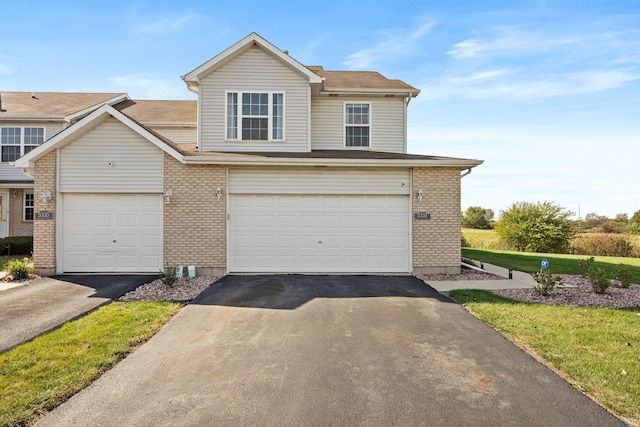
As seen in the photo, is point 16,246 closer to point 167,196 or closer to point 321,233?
point 167,196

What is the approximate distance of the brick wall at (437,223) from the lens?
35.3 ft

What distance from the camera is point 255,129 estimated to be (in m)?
12.0

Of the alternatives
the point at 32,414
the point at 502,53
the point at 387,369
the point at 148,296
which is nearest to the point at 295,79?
the point at 502,53

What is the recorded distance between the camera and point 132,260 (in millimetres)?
10586

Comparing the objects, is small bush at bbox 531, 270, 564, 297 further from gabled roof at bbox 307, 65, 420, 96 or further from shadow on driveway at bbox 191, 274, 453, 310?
gabled roof at bbox 307, 65, 420, 96

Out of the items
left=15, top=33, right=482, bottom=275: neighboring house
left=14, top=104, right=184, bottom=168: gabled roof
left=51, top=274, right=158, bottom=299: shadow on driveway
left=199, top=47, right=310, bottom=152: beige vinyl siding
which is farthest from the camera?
left=199, top=47, right=310, bottom=152: beige vinyl siding

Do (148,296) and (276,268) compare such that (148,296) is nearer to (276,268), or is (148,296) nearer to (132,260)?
(132,260)

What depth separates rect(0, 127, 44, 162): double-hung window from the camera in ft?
55.7

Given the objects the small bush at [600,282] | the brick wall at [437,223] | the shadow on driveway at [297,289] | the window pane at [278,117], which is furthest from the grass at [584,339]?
the window pane at [278,117]

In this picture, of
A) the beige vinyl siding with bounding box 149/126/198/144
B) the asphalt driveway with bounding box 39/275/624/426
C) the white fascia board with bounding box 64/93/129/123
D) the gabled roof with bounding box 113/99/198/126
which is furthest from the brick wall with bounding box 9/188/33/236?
the asphalt driveway with bounding box 39/275/624/426

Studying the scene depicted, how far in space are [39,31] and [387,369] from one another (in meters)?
13.3

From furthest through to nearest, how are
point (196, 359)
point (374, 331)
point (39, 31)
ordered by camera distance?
point (39, 31) < point (374, 331) < point (196, 359)

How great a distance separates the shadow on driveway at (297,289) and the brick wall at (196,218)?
906 mm

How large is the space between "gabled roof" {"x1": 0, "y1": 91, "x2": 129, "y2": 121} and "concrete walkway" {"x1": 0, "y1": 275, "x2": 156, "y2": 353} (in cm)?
1102
